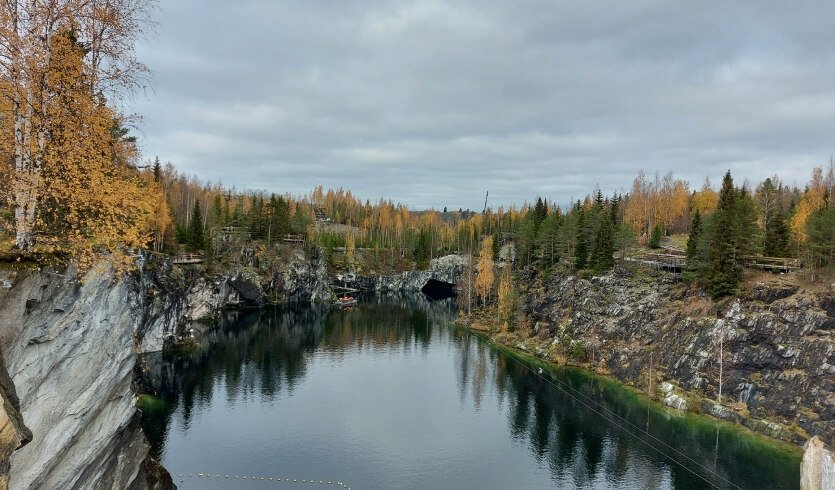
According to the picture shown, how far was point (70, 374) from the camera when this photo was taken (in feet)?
50.3

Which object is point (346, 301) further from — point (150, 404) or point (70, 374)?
point (70, 374)

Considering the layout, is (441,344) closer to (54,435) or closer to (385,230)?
(54,435)

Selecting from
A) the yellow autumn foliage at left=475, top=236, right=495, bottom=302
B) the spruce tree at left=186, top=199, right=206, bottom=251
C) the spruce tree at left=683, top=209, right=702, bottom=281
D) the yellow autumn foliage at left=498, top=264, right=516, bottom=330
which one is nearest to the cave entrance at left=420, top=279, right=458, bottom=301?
the yellow autumn foliage at left=475, top=236, right=495, bottom=302

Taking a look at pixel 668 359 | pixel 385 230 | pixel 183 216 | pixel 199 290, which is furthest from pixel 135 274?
pixel 385 230

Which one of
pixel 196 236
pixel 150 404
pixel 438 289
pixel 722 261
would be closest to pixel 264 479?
pixel 150 404

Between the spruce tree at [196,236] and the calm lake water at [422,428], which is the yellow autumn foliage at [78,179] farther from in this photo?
the spruce tree at [196,236]

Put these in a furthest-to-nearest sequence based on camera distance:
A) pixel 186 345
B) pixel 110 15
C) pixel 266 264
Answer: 1. pixel 266 264
2. pixel 186 345
3. pixel 110 15

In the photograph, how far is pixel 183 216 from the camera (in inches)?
5226

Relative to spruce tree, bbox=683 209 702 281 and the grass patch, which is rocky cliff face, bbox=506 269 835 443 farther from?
the grass patch

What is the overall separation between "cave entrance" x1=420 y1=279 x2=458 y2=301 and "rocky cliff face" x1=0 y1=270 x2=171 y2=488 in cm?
13594

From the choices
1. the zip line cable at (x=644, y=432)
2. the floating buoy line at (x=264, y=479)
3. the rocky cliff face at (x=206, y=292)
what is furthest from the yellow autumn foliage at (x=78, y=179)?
the zip line cable at (x=644, y=432)

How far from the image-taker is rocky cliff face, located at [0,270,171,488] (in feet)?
43.2

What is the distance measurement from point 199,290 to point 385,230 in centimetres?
8769

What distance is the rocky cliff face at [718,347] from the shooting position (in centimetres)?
4734
